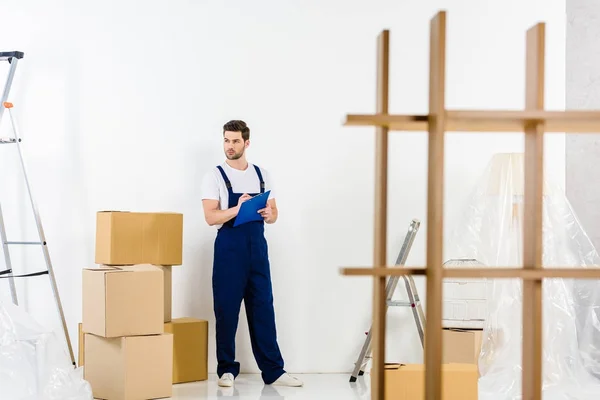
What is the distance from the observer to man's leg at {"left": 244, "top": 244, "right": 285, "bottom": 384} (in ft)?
15.2

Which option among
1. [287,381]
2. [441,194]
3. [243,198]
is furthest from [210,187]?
[441,194]

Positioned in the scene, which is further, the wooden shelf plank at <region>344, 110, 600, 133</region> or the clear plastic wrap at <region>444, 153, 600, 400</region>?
the clear plastic wrap at <region>444, 153, 600, 400</region>

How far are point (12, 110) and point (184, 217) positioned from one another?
1.28 meters

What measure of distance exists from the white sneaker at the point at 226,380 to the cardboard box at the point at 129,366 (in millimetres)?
419

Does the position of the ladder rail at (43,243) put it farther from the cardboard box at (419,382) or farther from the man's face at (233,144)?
the cardboard box at (419,382)

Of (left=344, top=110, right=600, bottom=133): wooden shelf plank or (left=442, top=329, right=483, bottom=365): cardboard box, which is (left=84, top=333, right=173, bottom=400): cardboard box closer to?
(left=442, top=329, right=483, bottom=365): cardboard box

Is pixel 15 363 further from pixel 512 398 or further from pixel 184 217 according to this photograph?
pixel 512 398

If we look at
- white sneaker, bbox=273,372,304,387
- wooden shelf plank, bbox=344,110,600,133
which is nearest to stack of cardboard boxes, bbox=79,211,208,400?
white sneaker, bbox=273,372,304,387

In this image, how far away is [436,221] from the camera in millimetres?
2029

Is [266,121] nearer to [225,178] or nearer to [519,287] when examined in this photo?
[225,178]

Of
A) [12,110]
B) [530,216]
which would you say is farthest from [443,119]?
[12,110]

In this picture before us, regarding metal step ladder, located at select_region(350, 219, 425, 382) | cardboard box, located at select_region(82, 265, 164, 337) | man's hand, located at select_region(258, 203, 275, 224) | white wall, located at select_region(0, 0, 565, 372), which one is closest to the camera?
cardboard box, located at select_region(82, 265, 164, 337)

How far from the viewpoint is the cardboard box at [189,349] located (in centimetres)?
462

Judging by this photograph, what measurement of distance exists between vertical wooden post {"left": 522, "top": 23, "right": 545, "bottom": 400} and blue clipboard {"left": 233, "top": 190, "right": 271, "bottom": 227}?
96.8 inches
